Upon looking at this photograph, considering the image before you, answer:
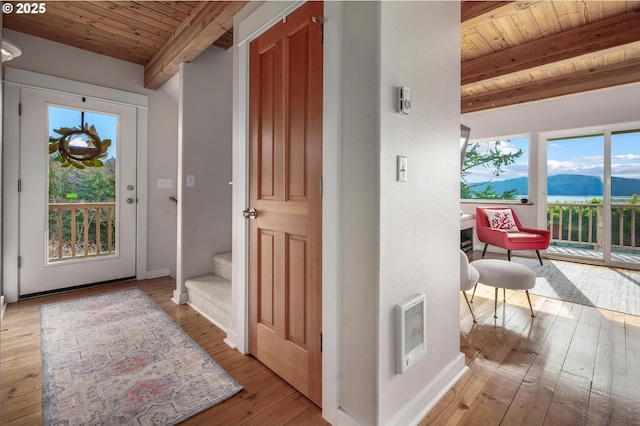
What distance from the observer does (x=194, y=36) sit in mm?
2449

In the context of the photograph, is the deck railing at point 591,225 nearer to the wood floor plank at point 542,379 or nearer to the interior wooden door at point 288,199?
the wood floor plank at point 542,379

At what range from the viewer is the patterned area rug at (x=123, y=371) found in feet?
4.69

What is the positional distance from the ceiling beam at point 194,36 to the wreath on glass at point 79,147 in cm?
90

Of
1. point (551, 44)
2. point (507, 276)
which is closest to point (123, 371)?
point (507, 276)

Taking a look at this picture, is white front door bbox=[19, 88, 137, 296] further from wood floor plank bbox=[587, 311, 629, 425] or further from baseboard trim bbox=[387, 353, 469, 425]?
wood floor plank bbox=[587, 311, 629, 425]

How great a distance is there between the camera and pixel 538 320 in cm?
244

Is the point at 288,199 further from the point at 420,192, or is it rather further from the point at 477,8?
the point at 477,8

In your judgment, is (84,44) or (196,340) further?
(84,44)

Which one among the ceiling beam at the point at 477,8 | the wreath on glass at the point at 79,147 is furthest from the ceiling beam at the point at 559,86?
the wreath on glass at the point at 79,147

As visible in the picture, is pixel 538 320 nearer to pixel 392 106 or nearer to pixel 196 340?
pixel 392 106

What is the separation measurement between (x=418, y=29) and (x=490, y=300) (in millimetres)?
2602

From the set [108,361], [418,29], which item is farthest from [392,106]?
[108,361]

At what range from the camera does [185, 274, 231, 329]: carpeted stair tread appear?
7.64 ft

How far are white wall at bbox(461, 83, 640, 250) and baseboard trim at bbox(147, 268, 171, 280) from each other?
204 inches
